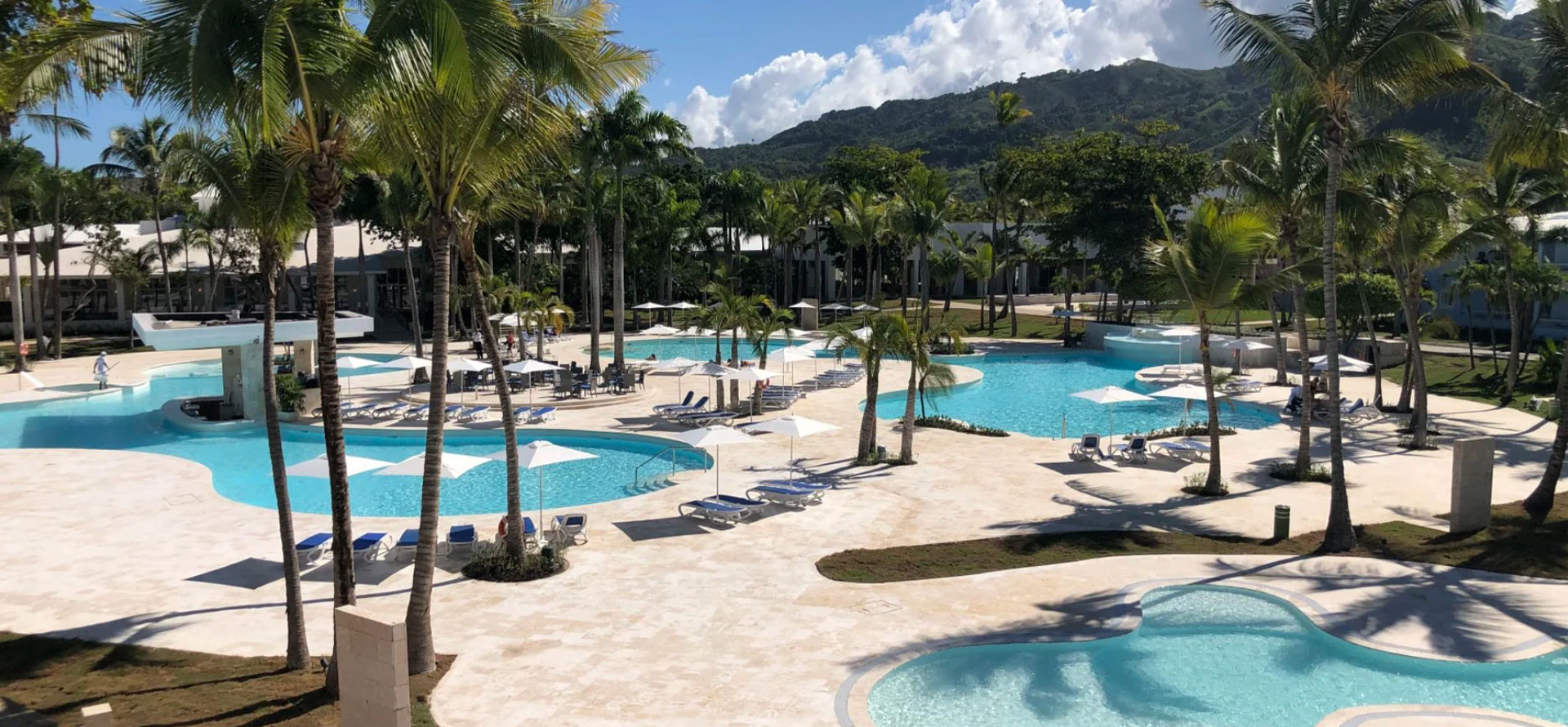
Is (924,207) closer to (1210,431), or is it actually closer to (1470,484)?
(1210,431)

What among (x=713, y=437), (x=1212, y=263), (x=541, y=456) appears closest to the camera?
(x=541, y=456)

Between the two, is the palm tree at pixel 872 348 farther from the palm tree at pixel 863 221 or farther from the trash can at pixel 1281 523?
the palm tree at pixel 863 221

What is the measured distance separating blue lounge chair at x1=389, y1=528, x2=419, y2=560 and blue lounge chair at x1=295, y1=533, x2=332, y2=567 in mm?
1004

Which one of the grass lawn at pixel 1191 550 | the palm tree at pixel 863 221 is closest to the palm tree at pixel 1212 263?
the grass lawn at pixel 1191 550

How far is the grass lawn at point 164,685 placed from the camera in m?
10.5

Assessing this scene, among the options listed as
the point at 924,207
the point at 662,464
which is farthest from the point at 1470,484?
the point at 924,207

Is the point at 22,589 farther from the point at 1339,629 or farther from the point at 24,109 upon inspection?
the point at 1339,629

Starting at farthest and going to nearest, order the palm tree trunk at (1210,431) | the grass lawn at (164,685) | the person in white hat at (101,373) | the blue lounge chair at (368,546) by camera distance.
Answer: the person in white hat at (101,373), the palm tree trunk at (1210,431), the blue lounge chair at (368,546), the grass lawn at (164,685)

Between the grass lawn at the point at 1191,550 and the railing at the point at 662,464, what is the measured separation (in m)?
7.19

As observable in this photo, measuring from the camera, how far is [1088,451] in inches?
915

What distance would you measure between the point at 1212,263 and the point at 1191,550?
586 centimetres

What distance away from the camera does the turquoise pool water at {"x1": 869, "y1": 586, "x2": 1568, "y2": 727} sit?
36.2 ft

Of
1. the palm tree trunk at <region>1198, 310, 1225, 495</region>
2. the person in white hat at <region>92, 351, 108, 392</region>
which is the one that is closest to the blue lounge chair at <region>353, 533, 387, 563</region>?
the palm tree trunk at <region>1198, 310, 1225, 495</region>

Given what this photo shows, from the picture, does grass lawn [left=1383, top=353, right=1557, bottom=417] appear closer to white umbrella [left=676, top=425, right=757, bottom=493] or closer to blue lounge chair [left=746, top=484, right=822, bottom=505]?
blue lounge chair [left=746, top=484, right=822, bottom=505]
